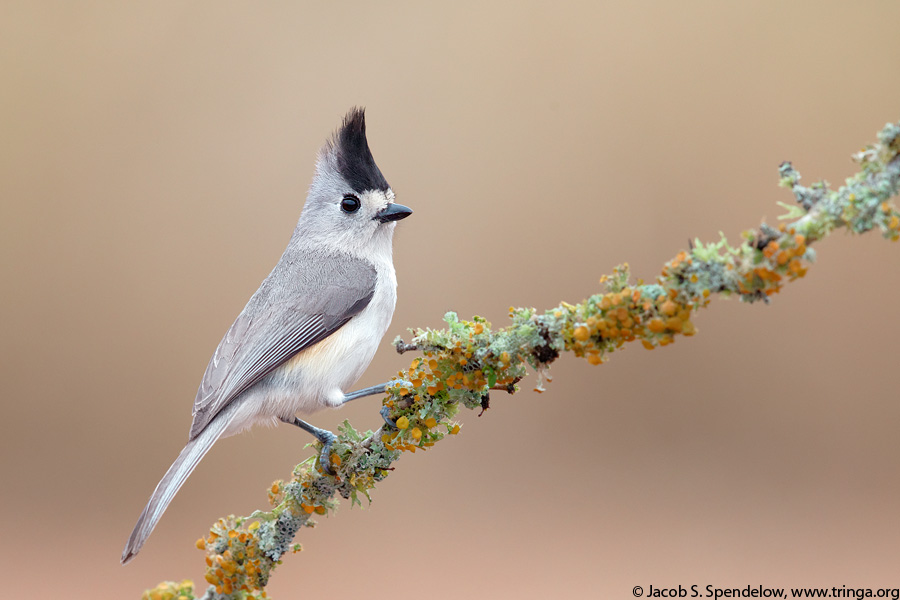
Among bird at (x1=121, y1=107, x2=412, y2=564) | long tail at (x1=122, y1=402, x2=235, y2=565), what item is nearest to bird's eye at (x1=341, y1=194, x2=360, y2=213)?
bird at (x1=121, y1=107, x2=412, y2=564)

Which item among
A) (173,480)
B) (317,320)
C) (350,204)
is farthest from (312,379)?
(350,204)

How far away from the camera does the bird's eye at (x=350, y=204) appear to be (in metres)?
2.43

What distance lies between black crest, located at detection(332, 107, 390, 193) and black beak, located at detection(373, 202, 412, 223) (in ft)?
0.32

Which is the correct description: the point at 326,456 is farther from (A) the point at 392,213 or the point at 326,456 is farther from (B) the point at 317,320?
(A) the point at 392,213

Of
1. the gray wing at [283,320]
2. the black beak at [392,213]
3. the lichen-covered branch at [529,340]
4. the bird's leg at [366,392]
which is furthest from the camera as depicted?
the black beak at [392,213]

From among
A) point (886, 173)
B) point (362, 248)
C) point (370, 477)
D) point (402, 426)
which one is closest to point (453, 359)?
point (402, 426)

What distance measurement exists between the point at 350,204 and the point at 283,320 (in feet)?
1.69

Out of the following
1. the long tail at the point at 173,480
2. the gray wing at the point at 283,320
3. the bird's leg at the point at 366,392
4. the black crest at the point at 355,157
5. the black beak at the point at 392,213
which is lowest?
the long tail at the point at 173,480

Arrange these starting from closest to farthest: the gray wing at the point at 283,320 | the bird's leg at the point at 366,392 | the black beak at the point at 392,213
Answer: the bird's leg at the point at 366,392 < the gray wing at the point at 283,320 < the black beak at the point at 392,213

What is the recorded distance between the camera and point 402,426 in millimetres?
1380

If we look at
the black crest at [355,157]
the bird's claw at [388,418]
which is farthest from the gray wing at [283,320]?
the bird's claw at [388,418]

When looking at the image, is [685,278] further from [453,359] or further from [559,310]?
[453,359]

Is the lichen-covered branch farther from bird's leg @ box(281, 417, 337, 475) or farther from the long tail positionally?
the long tail

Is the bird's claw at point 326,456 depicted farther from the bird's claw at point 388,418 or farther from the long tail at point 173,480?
the long tail at point 173,480
